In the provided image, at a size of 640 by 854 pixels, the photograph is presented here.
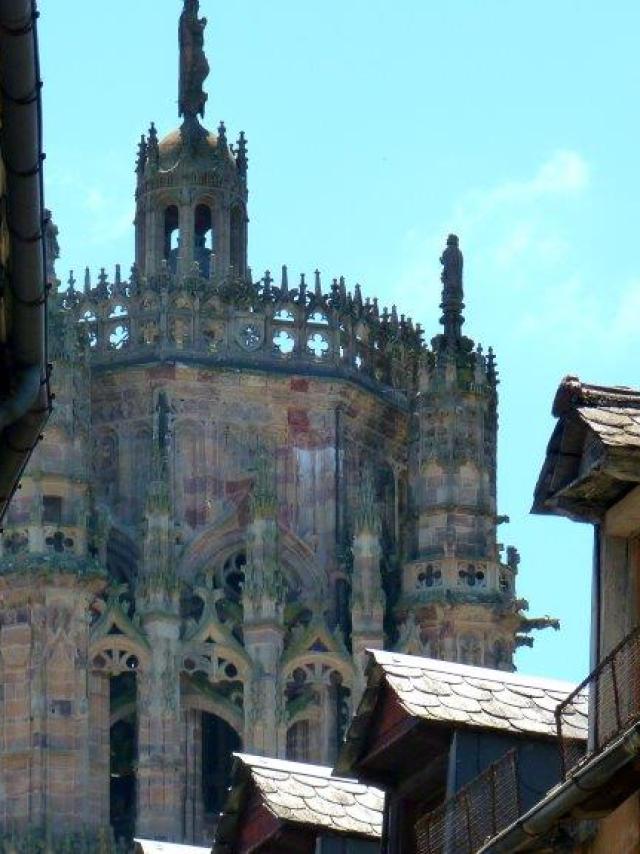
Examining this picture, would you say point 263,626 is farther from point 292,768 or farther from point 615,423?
point 615,423

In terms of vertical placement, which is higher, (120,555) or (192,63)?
(192,63)

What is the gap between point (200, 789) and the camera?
82125 millimetres

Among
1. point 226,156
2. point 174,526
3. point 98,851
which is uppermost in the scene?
point 226,156

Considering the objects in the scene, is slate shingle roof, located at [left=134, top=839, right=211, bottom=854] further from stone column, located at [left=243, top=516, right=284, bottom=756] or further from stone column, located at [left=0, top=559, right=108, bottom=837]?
stone column, located at [left=243, top=516, right=284, bottom=756]

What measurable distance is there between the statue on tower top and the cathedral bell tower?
34.3 inches

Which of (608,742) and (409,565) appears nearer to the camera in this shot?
(608,742)

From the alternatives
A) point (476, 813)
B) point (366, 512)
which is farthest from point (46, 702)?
point (476, 813)

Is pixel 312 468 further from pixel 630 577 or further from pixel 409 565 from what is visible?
pixel 630 577

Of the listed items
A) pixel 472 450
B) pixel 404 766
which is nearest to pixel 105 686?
pixel 472 450

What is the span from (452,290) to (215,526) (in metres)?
7.20

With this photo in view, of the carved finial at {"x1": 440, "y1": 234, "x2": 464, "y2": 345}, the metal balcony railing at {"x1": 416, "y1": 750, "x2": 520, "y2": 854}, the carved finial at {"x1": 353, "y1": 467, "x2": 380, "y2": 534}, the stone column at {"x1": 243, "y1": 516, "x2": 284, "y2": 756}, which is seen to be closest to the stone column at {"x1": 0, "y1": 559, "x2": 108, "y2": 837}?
the stone column at {"x1": 243, "y1": 516, "x2": 284, "y2": 756}

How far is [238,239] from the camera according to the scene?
88062 millimetres

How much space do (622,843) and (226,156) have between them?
58.4m

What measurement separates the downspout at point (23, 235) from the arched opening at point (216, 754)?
49014 millimetres
